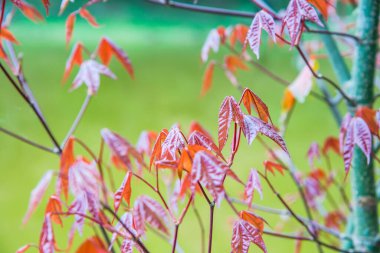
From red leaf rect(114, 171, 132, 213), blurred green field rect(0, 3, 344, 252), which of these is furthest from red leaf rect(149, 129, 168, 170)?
blurred green field rect(0, 3, 344, 252)

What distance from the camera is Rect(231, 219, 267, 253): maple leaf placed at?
468 millimetres

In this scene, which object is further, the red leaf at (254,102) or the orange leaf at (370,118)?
the orange leaf at (370,118)

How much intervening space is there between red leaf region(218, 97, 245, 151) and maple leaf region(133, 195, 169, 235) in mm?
141

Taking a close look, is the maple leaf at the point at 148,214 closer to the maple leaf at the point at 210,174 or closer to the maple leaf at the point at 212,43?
the maple leaf at the point at 210,174

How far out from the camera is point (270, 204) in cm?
224

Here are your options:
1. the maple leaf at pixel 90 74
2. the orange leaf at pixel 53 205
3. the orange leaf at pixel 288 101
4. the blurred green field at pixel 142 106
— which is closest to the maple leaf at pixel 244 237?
the orange leaf at pixel 53 205

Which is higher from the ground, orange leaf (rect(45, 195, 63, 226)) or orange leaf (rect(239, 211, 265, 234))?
orange leaf (rect(239, 211, 265, 234))

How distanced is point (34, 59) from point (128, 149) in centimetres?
305

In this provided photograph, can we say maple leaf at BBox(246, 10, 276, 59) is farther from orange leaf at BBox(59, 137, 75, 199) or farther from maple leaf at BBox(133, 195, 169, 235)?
orange leaf at BBox(59, 137, 75, 199)

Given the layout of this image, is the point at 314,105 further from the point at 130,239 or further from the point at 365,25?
the point at 130,239

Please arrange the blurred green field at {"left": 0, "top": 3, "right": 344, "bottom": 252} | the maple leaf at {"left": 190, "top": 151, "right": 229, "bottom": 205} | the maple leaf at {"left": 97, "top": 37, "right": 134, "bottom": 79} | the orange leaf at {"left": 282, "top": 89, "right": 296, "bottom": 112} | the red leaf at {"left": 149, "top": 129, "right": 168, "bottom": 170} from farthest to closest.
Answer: the blurred green field at {"left": 0, "top": 3, "right": 344, "bottom": 252} → the orange leaf at {"left": 282, "top": 89, "right": 296, "bottom": 112} → the maple leaf at {"left": 97, "top": 37, "right": 134, "bottom": 79} → the red leaf at {"left": 149, "top": 129, "right": 168, "bottom": 170} → the maple leaf at {"left": 190, "top": 151, "right": 229, "bottom": 205}

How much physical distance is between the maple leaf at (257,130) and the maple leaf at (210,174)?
0.07m

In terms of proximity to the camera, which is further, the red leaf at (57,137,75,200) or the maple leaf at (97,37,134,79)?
the maple leaf at (97,37,134,79)

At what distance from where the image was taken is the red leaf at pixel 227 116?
45 centimetres
